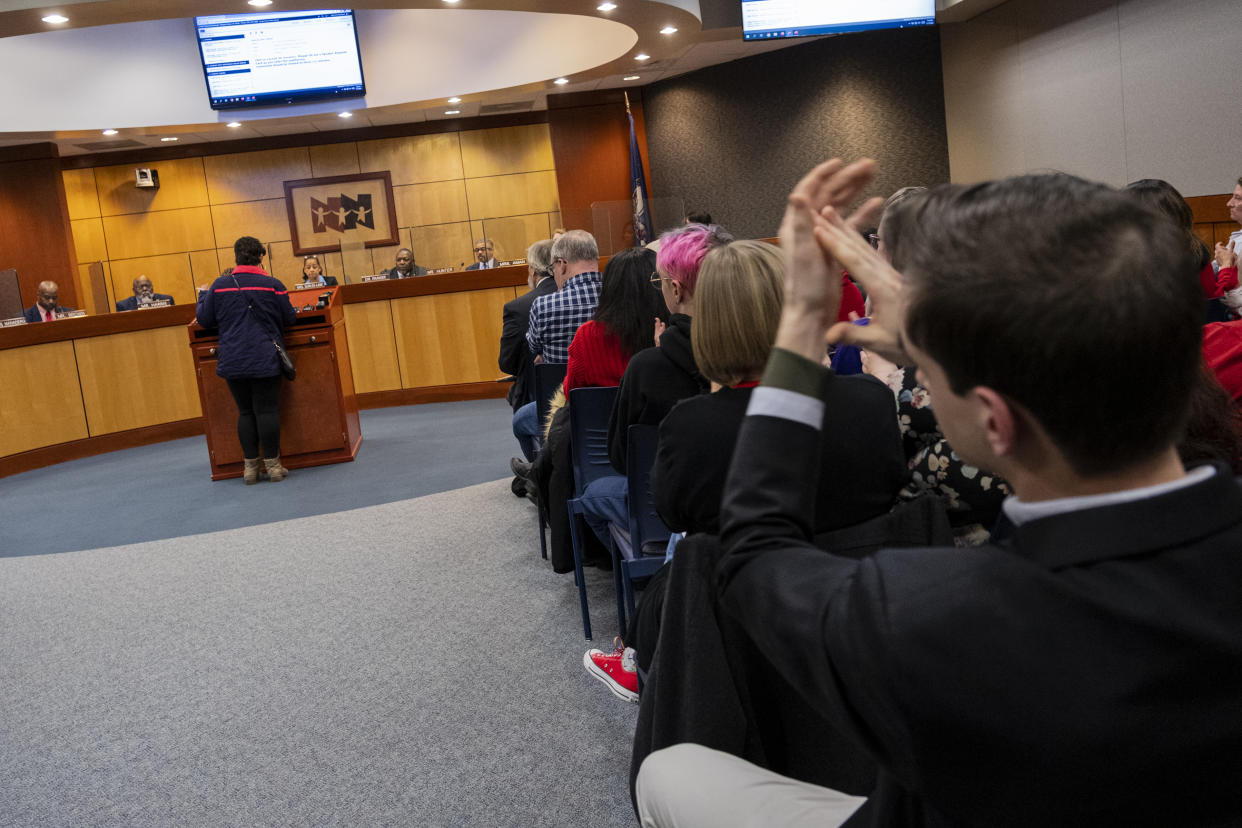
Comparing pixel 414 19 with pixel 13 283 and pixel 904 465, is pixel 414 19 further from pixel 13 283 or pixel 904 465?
pixel 904 465

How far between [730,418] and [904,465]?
296mm

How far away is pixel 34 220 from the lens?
983cm

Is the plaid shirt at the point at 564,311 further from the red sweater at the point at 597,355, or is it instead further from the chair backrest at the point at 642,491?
the chair backrest at the point at 642,491

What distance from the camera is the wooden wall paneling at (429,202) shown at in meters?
11.5

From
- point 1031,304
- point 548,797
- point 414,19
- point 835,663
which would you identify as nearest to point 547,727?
point 548,797

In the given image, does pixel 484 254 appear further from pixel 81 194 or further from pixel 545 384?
pixel 545 384

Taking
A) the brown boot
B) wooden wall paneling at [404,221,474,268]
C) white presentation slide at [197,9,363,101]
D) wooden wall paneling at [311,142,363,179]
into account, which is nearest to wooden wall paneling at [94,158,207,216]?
wooden wall paneling at [311,142,363,179]

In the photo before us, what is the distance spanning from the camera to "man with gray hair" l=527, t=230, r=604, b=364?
165 inches

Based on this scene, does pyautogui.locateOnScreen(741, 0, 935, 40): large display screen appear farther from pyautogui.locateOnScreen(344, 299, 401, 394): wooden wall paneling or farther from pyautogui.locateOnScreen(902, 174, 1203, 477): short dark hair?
pyautogui.locateOnScreen(902, 174, 1203, 477): short dark hair

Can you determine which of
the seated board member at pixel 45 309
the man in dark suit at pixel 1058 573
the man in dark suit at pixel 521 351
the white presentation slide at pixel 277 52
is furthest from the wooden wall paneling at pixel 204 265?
the man in dark suit at pixel 1058 573

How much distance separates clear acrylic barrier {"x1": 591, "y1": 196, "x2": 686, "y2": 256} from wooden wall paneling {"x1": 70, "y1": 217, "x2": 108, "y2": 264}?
5.59 metres

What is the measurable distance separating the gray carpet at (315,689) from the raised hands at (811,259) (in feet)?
5.26

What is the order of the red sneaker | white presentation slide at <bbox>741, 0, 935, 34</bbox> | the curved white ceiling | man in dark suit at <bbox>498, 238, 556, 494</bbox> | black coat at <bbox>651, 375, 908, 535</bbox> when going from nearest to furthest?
1. black coat at <bbox>651, 375, 908, 535</bbox>
2. the red sneaker
3. man in dark suit at <bbox>498, 238, 556, 494</bbox>
4. white presentation slide at <bbox>741, 0, 935, 34</bbox>
5. the curved white ceiling

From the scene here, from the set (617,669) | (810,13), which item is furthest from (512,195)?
(617,669)
